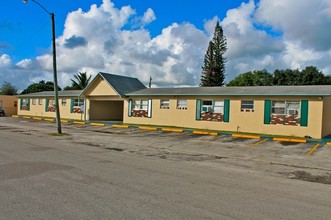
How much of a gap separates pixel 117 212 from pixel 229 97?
18897 millimetres

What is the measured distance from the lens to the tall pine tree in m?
54.3

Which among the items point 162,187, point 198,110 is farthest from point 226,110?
point 162,187

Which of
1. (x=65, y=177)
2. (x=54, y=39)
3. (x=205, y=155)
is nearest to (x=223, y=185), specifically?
(x=65, y=177)

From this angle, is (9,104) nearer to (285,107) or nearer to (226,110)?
(226,110)

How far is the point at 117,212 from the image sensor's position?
5211 millimetres

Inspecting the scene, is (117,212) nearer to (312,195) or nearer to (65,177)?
(65,177)

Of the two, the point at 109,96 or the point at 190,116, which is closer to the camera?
the point at 190,116

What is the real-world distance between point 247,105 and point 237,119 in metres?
1.24

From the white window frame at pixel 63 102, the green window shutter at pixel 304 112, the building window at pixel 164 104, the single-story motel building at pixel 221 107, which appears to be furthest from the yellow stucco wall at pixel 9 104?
the green window shutter at pixel 304 112

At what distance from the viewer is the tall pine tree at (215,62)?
2138 inches

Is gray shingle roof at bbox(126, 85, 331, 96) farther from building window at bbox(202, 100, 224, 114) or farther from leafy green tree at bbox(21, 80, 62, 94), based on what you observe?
leafy green tree at bbox(21, 80, 62, 94)

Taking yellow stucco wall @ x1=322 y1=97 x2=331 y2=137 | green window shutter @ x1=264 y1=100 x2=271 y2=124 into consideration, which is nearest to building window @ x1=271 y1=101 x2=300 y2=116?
green window shutter @ x1=264 y1=100 x2=271 y2=124

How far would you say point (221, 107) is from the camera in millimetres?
23594

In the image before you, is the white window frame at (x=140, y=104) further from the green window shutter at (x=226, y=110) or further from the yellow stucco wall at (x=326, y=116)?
the yellow stucco wall at (x=326, y=116)
